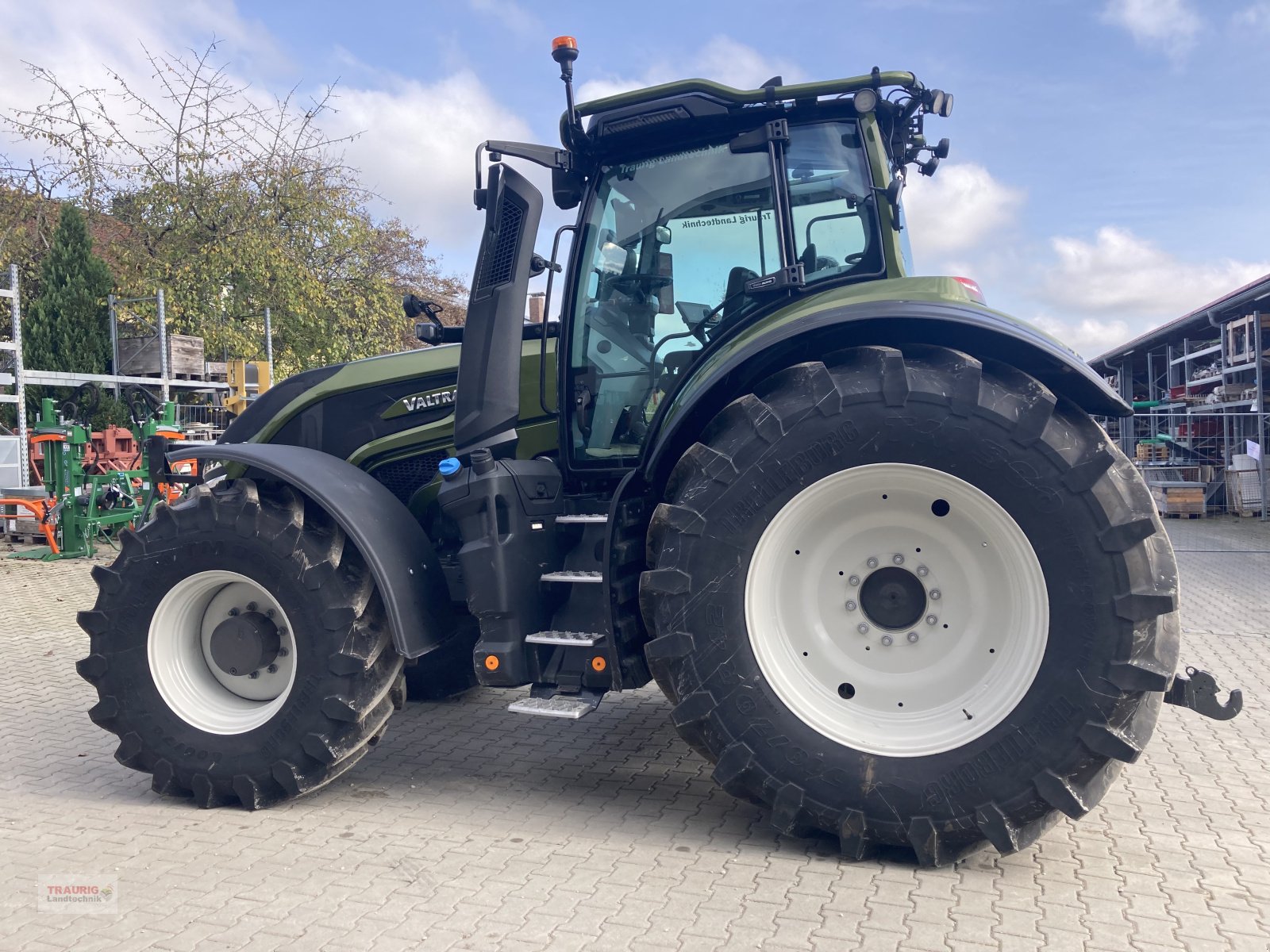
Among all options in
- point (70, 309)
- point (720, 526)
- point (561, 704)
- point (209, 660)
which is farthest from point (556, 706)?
point (70, 309)

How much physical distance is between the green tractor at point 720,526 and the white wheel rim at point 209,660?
2cm

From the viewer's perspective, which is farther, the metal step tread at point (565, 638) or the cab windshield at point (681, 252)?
the cab windshield at point (681, 252)

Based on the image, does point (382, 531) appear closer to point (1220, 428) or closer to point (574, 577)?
point (574, 577)

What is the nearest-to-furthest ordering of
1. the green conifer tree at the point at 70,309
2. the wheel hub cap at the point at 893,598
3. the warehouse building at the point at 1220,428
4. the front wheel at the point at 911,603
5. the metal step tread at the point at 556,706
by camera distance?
the front wheel at the point at 911,603 → the wheel hub cap at the point at 893,598 → the metal step tread at the point at 556,706 → the green conifer tree at the point at 70,309 → the warehouse building at the point at 1220,428

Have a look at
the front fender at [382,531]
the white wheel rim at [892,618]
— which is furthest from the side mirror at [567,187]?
the white wheel rim at [892,618]

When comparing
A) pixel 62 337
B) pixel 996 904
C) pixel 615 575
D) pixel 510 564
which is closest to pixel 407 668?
pixel 510 564

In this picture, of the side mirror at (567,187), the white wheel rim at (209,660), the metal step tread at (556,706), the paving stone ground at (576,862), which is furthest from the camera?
the side mirror at (567,187)

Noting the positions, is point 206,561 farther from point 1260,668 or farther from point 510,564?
point 1260,668

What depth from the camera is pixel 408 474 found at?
187 inches

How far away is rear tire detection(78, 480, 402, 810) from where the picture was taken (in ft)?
12.7

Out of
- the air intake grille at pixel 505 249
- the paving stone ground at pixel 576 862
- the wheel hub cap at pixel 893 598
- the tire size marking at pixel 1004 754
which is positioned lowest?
the paving stone ground at pixel 576 862

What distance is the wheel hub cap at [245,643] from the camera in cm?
408

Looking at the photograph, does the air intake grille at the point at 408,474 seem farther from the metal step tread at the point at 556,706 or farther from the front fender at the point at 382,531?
the metal step tread at the point at 556,706

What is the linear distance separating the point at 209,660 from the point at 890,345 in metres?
3.07
